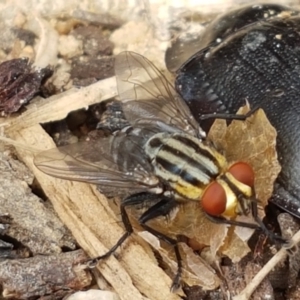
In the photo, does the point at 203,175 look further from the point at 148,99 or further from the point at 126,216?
the point at 148,99

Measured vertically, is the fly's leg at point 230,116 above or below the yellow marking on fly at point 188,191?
above

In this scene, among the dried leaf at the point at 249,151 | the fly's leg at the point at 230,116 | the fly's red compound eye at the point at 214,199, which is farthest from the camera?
the fly's leg at the point at 230,116

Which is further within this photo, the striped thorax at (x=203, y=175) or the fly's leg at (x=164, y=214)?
the fly's leg at (x=164, y=214)

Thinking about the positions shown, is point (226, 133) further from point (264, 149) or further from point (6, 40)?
point (6, 40)

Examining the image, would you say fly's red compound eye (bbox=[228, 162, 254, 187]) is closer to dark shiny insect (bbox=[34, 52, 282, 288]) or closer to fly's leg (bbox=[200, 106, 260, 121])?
dark shiny insect (bbox=[34, 52, 282, 288])

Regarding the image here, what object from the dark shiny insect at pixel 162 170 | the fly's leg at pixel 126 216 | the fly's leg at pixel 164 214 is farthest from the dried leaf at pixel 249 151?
the fly's leg at pixel 126 216

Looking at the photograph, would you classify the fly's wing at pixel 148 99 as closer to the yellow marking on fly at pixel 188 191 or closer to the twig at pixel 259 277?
the yellow marking on fly at pixel 188 191
